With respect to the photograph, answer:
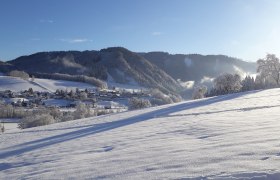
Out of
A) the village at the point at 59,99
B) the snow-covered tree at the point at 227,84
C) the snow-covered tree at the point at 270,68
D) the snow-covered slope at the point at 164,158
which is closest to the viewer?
the snow-covered slope at the point at 164,158

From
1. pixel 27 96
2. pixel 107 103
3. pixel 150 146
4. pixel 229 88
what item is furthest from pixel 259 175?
pixel 27 96

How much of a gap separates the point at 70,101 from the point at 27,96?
18.4 m

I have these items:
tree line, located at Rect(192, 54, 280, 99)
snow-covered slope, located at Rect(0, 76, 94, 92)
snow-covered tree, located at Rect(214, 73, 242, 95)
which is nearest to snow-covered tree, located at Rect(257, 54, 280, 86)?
tree line, located at Rect(192, 54, 280, 99)

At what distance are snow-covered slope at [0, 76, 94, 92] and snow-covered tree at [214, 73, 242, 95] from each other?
9091cm

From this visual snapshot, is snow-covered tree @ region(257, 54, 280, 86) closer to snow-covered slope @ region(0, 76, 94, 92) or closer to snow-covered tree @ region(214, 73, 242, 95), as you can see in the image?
snow-covered tree @ region(214, 73, 242, 95)

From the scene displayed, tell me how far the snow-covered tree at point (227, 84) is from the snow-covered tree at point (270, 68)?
5484 millimetres

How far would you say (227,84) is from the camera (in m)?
84.4

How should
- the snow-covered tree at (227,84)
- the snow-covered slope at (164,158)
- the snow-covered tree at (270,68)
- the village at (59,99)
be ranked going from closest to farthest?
the snow-covered slope at (164,158), the snow-covered tree at (270,68), the snow-covered tree at (227,84), the village at (59,99)

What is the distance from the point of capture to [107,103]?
13038 cm

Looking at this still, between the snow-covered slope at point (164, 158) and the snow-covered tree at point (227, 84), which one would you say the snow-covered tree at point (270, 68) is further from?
the snow-covered slope at point (164, 158)

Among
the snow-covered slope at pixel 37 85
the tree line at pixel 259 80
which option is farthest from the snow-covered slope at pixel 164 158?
the snow-covered slope at pixel 37 85

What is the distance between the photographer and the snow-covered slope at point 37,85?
528ft

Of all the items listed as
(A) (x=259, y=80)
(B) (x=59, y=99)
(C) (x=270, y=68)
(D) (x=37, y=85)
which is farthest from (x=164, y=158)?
(D) (x=37, y=85)

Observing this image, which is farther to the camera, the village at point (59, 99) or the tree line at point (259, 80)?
the village at point (59, 99)
